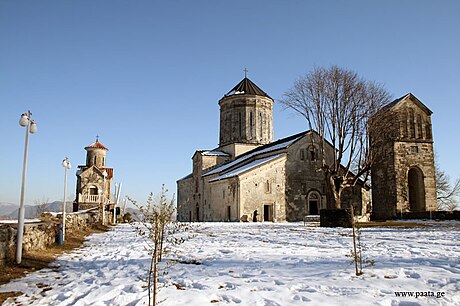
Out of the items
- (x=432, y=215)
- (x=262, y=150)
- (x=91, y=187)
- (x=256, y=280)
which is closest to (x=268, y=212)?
(x=262, y=150)

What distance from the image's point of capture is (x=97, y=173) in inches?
1666

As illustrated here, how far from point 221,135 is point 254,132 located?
4399 millimetres

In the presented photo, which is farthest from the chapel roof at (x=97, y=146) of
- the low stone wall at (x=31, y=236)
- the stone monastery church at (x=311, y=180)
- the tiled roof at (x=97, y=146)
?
the low stone wall at (x=31, y=236)

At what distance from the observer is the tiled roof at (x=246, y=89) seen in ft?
138

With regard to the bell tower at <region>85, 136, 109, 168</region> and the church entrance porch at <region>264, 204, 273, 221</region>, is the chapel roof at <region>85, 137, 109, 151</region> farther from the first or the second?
the church entrance porch at <region>264, 204, 273, 221</region>

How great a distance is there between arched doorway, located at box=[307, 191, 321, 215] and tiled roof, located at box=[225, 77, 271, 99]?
13403 mm

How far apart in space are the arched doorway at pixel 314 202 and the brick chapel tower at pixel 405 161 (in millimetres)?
5320

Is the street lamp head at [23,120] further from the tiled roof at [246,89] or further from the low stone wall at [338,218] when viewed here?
the tiled roof at [246,89]

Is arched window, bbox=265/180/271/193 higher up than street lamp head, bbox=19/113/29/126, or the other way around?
street lamp head, bbox=19/113/29/126

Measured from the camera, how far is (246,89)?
4275 cm

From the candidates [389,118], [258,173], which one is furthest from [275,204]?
[389,118]

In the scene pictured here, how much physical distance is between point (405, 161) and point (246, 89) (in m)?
18.9

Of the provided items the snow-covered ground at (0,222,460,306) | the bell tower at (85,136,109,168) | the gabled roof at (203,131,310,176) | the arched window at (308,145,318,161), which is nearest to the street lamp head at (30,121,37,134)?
the snow-covered ground at (0,222,460,306)

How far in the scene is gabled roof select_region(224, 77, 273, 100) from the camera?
42094mm
